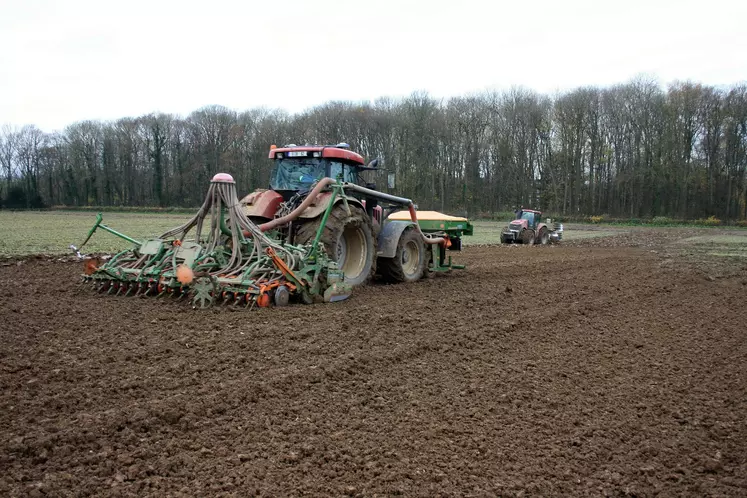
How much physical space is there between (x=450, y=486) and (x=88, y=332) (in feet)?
14.8

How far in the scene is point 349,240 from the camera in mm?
9500

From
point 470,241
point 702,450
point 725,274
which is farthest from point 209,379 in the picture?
point 470,241

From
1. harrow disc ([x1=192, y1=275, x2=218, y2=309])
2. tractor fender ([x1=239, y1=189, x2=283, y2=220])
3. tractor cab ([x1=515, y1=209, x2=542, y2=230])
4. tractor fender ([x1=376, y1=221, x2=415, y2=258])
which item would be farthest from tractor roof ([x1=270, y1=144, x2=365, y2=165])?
tractor cab ([x1=515, y1=209, x2=542, y2=230])

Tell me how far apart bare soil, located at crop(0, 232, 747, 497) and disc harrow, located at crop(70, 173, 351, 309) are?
311mm

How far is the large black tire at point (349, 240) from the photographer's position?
8.42 metres

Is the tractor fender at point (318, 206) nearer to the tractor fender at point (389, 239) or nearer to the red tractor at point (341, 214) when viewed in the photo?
the red tractor at point (341, 214)

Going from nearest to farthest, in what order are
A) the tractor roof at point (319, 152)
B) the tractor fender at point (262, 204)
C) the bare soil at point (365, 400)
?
the bare soil at point (365, 400) < the tractor fender at point (262, 204) < the tractor roof at point (319, 152)

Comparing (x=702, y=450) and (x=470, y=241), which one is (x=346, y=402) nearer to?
(x=702, y=450)

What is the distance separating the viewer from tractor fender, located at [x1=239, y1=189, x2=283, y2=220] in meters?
9.05

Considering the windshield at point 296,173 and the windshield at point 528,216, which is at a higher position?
the windshield at point 296,173

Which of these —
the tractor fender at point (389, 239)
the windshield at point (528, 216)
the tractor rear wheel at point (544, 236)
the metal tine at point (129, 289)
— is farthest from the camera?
the windshield at point (528, 216)

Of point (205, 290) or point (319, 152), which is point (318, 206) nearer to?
point (319, 152)

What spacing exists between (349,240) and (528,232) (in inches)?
663

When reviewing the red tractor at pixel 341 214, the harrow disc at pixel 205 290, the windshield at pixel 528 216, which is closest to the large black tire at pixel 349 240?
the red tractor at pixel 341 214
